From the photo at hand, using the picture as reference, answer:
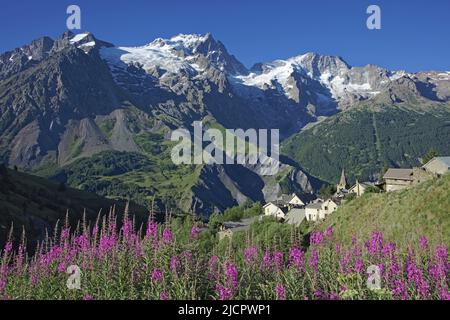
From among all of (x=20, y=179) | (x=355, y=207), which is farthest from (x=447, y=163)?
(x=20, y=179)

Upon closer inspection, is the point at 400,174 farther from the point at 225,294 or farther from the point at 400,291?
the point at 225,294

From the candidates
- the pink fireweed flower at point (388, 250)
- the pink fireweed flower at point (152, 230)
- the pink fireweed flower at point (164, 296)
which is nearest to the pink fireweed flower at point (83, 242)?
the pink fireweed flower at point (152, 230)

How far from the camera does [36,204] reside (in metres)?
122

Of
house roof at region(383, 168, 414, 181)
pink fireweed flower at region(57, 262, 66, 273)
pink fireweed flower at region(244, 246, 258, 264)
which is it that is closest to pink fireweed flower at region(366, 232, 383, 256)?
pink fireweed flower at region(244, 246, 258, 264)

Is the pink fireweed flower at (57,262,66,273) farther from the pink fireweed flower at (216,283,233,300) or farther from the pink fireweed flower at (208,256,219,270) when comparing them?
the pink fireweed flower at (216,283,233,300)

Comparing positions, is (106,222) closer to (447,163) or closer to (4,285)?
(4,285)

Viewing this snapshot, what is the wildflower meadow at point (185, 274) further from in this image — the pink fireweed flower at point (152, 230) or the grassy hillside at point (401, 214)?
the grassy hillside at point (401, 214)

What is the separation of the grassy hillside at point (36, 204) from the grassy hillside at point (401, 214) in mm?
42915

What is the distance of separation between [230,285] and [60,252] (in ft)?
20.0

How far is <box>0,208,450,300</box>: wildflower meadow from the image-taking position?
11.2 metres

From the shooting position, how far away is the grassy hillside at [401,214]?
39750 mm
